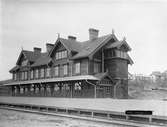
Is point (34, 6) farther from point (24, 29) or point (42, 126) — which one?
point (42, 126)

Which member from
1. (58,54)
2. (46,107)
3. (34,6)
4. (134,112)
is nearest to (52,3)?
(34,6)

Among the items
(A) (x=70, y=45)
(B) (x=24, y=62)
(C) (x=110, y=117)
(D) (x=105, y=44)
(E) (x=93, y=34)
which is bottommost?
(C) (x=110, y=117)

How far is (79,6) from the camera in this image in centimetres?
1058

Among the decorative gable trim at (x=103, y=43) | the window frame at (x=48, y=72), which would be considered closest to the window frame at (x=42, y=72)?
the window frame at (x=48, y=72)

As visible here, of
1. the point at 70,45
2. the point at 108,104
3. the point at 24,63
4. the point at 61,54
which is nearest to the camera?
the point at 108,104

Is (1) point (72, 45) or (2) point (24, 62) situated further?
(2) point (24, 62)

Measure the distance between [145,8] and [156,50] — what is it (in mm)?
1825

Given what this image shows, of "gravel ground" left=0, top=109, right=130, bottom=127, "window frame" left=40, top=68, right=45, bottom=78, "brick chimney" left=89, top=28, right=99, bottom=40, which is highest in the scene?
"brick chimney" left=89, top=28, right=99, bottom=40

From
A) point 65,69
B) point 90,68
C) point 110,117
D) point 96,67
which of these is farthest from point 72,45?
point 110,117

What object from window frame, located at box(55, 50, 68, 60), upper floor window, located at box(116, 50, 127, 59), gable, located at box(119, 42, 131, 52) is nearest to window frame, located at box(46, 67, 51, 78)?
window frame, located at box(55, 50, 68, 60)

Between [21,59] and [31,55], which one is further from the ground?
[31,55]

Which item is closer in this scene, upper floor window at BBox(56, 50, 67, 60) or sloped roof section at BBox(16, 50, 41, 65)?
upper floor window at BBox(56, 50, 67, 60)

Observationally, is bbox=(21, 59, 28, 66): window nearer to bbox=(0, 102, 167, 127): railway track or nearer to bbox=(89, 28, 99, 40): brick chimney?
bbox=(89, 28, 99, 40): brick chimney

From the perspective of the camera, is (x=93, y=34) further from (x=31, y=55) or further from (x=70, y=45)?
(x=31, y=55)
